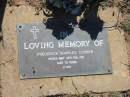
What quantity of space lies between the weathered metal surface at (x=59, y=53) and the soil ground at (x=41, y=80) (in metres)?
0.06

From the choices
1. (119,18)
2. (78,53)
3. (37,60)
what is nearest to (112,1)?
(119,18)

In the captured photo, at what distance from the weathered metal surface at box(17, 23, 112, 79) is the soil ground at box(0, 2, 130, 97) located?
0.19 ft

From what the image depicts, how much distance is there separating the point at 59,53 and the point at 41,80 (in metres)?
0.33

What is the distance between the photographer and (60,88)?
4047 mm

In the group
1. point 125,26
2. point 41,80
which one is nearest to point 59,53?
point 41,80

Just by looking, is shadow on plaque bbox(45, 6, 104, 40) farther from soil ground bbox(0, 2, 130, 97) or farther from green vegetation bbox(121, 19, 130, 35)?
green vegetation bbox(121, 19, 130, 35)

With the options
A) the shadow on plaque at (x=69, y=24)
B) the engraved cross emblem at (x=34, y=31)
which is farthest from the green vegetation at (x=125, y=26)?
the engraved cross emblem at (x=34, y=31)

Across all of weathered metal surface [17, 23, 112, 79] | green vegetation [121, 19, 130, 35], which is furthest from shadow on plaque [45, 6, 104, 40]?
green vegetation [121, 19, 130, 35]

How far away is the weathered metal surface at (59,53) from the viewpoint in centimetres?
405

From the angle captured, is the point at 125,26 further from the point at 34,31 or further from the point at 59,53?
the point at 34,31

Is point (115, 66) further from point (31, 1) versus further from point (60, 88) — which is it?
point (31, 1)

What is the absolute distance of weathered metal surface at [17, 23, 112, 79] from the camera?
159 inches

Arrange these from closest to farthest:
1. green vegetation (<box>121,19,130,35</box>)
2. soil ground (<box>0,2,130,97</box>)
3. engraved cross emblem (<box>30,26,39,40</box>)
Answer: soil ground (<box>0,2,130,97</box>), engraved cross emblem (<box>30,26,39,40</box>), green vegetation (<box>121,19,130,35</box>)

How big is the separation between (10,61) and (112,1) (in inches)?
49.9
